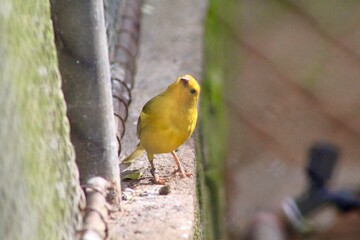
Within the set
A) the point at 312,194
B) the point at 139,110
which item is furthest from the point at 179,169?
the point at 312,194

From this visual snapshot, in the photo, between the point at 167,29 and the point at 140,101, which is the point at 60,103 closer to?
the point at 140,101

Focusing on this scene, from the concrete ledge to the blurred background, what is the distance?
110cm

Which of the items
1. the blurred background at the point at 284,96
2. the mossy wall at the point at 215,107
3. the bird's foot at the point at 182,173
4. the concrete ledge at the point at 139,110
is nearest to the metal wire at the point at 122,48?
the concrete ledge at the point at 139,110

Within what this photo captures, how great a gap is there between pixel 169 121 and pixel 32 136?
138 centimetres

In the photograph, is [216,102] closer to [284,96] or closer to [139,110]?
[284,96]

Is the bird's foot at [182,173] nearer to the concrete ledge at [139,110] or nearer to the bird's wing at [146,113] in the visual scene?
the concrete ledge at [139,110]

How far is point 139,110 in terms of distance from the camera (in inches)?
146

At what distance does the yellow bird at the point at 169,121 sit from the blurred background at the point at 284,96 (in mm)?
2453

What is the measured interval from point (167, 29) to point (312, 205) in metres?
1.48

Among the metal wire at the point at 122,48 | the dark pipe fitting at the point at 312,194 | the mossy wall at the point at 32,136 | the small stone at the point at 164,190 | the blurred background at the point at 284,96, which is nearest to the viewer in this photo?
the mossy wall at the point at 32,136

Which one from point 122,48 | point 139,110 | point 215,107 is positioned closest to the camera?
point 139,110

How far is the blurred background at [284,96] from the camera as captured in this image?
5.86 metres

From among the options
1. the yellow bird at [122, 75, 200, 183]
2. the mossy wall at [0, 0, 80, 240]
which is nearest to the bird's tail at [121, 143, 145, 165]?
the yellow bird at [122, 75, 200, 183]

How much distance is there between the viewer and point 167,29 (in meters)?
4.46
